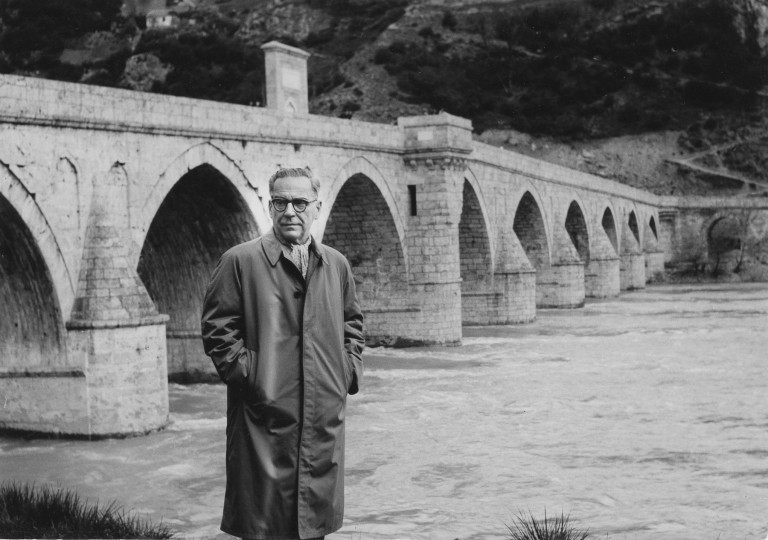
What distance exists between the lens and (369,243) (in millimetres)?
23641

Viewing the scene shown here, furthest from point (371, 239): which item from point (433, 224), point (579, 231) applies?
point (579, 231)

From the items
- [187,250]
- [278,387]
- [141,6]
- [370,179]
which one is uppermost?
[141,6]

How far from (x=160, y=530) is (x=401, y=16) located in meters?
81.7

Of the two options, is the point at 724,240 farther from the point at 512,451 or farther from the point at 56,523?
the point at 56,523

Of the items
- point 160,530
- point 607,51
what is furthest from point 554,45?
point 160,530

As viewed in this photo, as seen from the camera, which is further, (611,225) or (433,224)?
(611,225)

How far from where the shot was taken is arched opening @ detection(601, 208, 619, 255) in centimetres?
4678

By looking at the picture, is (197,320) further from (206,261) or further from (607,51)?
(607,51)

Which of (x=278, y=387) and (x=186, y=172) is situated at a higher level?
(x=186, y=172)

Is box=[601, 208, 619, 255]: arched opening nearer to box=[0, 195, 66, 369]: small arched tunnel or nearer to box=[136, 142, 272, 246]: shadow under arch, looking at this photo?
box=[136, 142, 272, 246]: shadow under arch

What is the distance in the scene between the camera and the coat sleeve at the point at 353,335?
4.67m

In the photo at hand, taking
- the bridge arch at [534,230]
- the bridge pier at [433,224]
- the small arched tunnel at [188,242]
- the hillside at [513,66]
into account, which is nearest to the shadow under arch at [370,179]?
the bridge pier at [433,224]

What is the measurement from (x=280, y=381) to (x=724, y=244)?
51634mm

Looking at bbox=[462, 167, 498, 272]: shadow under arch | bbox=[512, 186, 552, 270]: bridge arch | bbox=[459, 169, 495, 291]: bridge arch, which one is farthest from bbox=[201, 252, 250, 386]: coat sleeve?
bbox=[512, 186, 552, 270]: bridge arch
